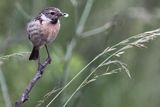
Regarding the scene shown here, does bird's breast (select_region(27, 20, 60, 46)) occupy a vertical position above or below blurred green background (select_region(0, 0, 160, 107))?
above

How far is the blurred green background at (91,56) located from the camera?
5.77m

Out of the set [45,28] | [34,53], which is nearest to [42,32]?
[45,28]

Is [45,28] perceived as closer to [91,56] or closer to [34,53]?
[34,53]

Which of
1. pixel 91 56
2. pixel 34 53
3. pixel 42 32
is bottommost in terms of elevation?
pixel 91 56

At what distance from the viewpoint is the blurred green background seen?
5766 mm

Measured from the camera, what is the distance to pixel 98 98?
233 inches

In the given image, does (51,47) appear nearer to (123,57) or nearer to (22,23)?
(22,23)

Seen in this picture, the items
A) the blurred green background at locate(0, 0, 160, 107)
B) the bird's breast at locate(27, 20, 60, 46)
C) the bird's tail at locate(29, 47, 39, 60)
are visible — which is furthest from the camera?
the blurred green background at locate(0, 0, 160, 107)

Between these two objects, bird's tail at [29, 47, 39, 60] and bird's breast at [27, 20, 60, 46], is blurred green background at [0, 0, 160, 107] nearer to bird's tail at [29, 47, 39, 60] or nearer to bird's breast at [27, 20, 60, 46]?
bird's tail at [29, 47, 39, 60]

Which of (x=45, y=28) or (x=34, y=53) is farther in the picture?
(x=34, y=53)

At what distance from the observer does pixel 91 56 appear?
6309mm

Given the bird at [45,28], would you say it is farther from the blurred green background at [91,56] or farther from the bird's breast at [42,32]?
the blurred green background at [91,56]

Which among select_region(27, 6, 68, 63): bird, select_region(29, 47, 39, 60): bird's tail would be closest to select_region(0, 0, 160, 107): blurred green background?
select_region(29, 47, 39, 60): bird's tail

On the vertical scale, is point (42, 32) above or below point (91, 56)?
above
